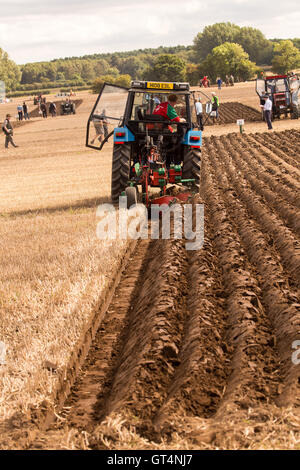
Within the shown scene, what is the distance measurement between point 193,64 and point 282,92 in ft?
235

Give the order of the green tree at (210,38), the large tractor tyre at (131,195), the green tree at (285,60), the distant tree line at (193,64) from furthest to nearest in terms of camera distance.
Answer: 1. the green tree at (210,38)
2. the green tree at (285,60)
3. the distant tree line at (193,64)
4. the large tractor tyre at (131,195)

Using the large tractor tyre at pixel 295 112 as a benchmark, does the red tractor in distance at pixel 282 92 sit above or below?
above

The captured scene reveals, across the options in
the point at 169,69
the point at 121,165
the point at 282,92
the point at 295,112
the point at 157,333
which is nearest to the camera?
the point at 157,333

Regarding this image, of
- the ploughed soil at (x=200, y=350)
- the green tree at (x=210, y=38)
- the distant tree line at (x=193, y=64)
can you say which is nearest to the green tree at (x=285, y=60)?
the distant tree line at (x=193, y=64)

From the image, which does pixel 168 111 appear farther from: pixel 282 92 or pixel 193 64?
pixel 193 64

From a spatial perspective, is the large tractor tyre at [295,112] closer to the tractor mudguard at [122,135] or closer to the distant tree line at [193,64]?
the tractor mudguard at [122,135]

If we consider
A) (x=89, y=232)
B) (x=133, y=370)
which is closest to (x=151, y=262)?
(x=89, y=232)

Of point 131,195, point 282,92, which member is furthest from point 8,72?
point 131,195

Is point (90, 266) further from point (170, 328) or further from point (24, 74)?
point (24, 74)

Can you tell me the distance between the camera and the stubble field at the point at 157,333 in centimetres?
360

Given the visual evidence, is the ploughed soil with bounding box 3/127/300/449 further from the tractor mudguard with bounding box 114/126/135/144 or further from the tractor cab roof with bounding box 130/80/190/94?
the tractor cab roof with bounding box 130/80/190/94

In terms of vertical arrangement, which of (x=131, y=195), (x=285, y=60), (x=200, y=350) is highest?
(x=200, y=350)

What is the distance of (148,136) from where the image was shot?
1059 cm
